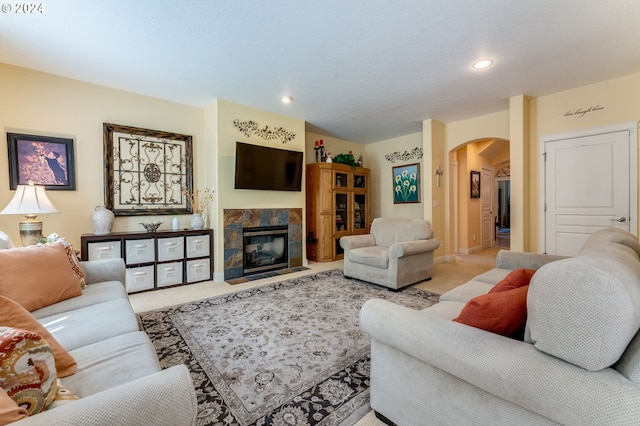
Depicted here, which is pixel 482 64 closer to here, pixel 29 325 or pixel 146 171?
pixel 29 325

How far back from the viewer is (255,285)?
3668 mm

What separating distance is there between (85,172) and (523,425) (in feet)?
14.9

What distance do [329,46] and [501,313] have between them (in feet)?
8.33

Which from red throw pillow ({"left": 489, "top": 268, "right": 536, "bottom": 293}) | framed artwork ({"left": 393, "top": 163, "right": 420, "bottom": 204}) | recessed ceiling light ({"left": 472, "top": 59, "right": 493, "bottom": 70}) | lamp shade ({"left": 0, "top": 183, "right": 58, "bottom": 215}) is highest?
recessed ceiling light ({"left": 472, "top": 59, "right": 493, "bottom": 70})

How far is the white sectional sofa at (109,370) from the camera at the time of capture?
0.63 meters

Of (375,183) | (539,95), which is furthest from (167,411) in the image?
(375,183)

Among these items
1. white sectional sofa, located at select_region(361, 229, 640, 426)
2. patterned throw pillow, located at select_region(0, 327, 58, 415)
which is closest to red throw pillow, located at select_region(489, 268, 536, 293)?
white sectional sofa, located at select_region(361, 229, 640, 426)

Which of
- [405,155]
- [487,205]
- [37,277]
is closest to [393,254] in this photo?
[37,277]

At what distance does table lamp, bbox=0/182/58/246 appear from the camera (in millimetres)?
2554

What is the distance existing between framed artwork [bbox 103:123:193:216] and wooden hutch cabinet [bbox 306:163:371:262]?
2.23m

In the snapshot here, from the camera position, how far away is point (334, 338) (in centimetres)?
218

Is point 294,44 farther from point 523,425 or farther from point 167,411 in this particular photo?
point 523,425

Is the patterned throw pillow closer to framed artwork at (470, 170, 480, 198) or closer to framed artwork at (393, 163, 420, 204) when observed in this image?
framed artwork at (393, 163, 420, 204)

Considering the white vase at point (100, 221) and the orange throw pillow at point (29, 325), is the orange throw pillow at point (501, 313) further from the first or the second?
the white vase at point (100, 221)
